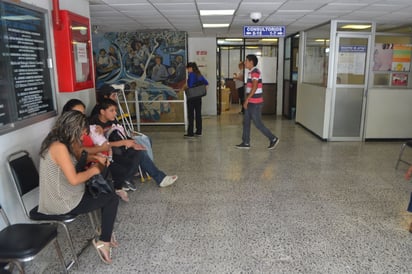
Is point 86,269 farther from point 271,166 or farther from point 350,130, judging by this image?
point 350,130

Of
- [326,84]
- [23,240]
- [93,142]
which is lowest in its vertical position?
[23,240]

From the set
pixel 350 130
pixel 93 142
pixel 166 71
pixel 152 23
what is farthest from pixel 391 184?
pixel 166 71

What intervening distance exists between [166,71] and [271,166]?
4.65m

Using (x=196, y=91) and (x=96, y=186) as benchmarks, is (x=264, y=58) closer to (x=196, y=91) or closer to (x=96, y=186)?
(x=196, y=91)

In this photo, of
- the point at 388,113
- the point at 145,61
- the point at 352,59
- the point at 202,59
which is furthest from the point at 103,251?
the point at 202,59

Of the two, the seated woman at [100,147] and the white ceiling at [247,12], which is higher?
the white ceiling at [247,12]

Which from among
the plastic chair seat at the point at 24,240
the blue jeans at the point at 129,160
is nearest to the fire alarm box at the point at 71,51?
the blue jeans at the point at 129,160

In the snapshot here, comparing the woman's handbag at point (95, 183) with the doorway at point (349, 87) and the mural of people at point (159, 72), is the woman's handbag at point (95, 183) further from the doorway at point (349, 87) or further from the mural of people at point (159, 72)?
the mural of people at point (159, 72)

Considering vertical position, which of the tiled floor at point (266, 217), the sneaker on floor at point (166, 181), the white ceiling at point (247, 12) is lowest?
the tiled floor at point (266, 217)

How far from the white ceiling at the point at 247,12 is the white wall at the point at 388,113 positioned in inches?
51.6

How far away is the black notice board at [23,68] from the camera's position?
2.52 metres

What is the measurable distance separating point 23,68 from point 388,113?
19.9ft

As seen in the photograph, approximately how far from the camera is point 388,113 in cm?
631

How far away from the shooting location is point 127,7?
16.0 feet
